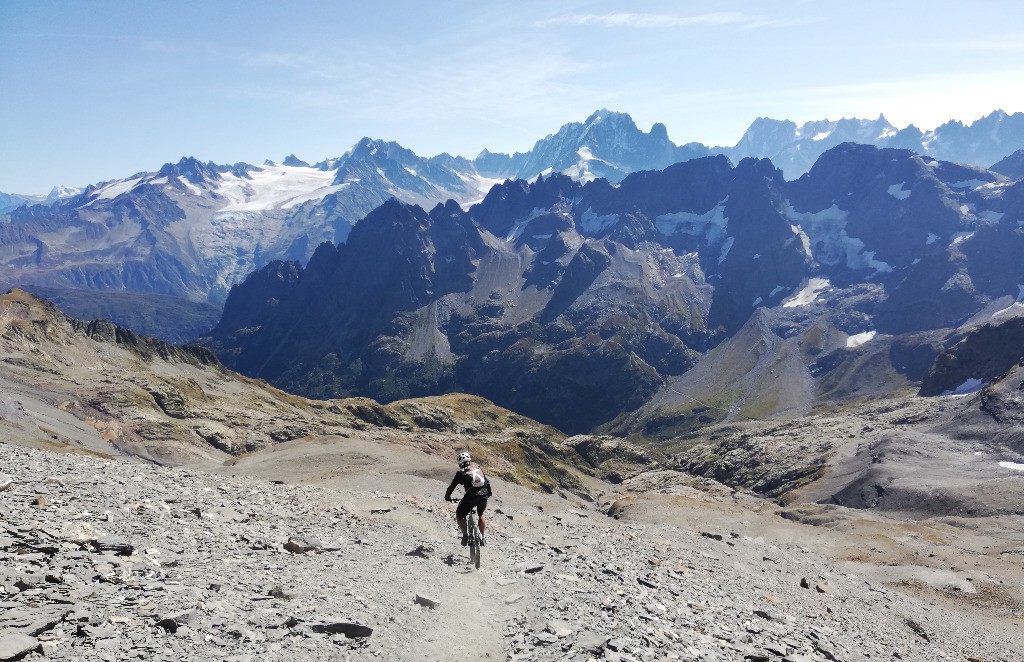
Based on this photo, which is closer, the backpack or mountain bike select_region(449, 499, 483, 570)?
mountain bike select_region(449, 499, 483, 570)

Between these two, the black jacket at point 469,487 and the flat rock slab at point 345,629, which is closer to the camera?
the flat rock slab at point 345,629

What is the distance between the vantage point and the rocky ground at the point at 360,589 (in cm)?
1333

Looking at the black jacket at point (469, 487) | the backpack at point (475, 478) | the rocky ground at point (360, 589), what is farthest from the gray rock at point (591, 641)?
the backpack at point (475, 478)

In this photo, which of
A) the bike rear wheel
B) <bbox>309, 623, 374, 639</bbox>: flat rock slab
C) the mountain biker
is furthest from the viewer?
the mountain biker

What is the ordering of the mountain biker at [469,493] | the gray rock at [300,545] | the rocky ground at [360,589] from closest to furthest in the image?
the rocky ground at [360,589]
the gray rock at [300,545]
the mountain biker at [469,493]

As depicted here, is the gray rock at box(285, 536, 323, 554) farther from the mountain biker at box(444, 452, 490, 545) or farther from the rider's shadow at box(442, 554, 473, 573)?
the mountain biker at box(444, 452, 490, 545)

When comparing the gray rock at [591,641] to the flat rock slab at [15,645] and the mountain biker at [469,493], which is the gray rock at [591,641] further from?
the flat rock slab at [15,645]

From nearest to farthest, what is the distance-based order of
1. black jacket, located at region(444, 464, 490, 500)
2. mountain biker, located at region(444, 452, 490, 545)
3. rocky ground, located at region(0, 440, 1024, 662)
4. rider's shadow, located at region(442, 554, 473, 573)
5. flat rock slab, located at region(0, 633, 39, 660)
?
flat rock slab, located at region(0, 633, 39, 660)
rocky ground, located at region(0, 440, 1024, 662)
rider's shadow, located at region(442, 554, 473, 573)
mountain biker, located at region(444, 452, 490, 545)
black jacket, located at region(444, 464, 490, 500)

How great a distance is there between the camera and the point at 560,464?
17612 centimetres

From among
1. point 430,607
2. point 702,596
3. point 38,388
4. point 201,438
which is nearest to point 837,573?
point 702,596

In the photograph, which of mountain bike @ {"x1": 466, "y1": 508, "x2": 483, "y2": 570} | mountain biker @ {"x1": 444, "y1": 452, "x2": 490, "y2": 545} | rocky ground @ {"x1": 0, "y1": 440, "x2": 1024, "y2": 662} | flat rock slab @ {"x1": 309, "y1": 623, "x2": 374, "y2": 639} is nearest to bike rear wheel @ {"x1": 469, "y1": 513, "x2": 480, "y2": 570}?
mountain bike @ {"x1": 466, "y1": 508, "x2": 483, "y2": 570}

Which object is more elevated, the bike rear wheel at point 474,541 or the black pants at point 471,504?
the black pants at point 471,504

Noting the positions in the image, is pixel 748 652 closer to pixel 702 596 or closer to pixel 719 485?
pixel 702 596

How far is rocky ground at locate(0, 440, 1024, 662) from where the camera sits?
1333cm
